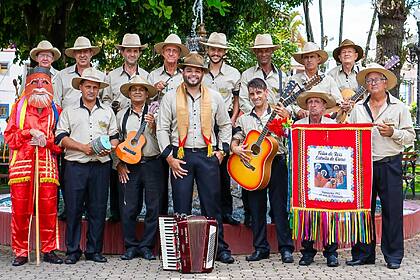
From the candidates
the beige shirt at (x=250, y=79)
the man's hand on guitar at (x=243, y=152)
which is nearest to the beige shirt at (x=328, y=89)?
the beige shirt at (x=250, y=79)

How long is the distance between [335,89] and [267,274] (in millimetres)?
2232

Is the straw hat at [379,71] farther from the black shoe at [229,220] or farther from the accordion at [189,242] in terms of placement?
the black shoe at [229,220]

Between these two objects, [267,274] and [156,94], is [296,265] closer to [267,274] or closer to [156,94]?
[267,274]

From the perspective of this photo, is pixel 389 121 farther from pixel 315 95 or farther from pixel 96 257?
pixel 96 257

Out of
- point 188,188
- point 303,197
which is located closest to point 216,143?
point 188,188

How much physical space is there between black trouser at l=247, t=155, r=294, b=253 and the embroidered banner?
38 centimetres

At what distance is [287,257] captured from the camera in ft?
27.7

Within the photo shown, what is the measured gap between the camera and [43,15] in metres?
14.8

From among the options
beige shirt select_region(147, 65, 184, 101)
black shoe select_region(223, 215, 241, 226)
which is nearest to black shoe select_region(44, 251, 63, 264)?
black shoe select_region(223, 215, 241, 226)

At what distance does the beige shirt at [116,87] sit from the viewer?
9.10 m

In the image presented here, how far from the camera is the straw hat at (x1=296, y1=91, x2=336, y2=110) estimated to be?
7.95 metres

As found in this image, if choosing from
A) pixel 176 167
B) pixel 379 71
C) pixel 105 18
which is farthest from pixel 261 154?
pixel 105 18

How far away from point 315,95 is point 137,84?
1897 mm

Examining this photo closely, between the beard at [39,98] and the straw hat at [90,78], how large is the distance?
0.38 meters
